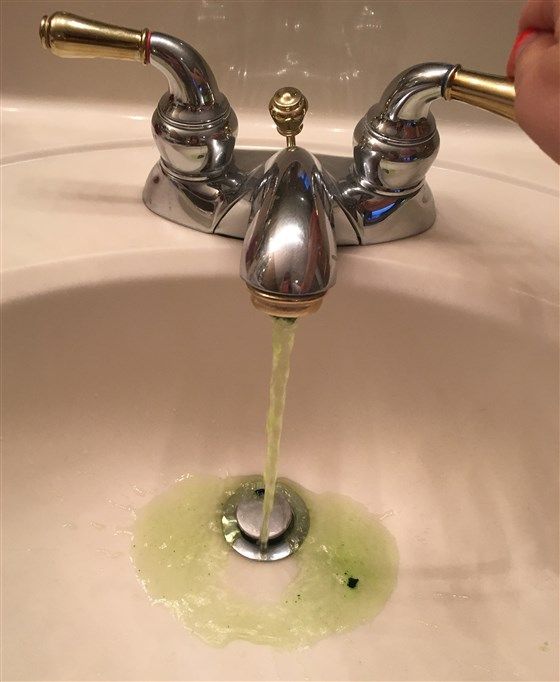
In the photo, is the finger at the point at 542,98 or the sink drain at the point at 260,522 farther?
the sink drain at the point at 260,522

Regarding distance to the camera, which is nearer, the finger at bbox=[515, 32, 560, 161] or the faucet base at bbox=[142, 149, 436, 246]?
the finger at bbox=[515, 32, 560, 161]

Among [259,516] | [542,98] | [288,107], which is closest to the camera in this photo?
[542,98]

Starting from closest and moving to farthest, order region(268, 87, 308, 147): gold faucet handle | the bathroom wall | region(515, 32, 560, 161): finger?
region(515, 32, 560, 161): finger
region(268, 87, 308, 147): gold faucet handle
the bathroom wall

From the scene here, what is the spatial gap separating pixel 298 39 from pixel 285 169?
6.2 inches

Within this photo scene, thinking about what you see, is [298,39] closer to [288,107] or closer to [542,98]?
[288,107]

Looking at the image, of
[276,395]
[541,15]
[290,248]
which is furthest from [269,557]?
[541,15]

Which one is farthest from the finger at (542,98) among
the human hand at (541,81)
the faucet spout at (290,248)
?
the faucet spout at (290,248)

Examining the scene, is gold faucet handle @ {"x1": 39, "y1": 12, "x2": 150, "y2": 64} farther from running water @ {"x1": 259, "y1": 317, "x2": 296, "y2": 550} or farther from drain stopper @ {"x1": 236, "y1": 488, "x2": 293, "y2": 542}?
drain stopper @ {"x1": 236, "y1": 488, "x2": 293, "y2": 542}

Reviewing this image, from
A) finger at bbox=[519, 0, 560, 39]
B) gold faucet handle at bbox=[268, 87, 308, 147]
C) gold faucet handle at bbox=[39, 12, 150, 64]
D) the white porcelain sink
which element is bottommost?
the white porcelain sink

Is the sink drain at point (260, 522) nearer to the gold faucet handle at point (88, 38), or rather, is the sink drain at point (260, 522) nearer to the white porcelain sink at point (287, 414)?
the white porcelain sink at point (287, 414)

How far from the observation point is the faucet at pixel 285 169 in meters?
0.30

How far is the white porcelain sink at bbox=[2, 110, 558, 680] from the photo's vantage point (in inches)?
14.2

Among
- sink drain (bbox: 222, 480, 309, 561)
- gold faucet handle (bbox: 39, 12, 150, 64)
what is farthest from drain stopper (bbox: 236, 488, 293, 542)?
gold faucet handle (bbox: 39, 12, 150, 64)

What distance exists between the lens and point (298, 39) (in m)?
0.43
